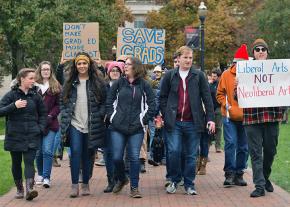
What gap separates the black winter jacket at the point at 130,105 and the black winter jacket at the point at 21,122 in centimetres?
100

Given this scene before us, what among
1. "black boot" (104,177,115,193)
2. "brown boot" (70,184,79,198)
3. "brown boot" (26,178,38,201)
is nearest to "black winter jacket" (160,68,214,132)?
"black boot" (104,177,115,193)

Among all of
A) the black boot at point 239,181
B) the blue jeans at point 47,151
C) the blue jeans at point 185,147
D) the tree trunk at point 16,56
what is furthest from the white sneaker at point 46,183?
the tree trunk at point 16,56

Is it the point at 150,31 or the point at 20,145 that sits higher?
the point at 150,31

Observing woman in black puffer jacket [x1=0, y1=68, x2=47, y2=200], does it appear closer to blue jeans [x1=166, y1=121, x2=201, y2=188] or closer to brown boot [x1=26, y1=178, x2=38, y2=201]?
brown boot [x1=26, y1=178, x2=38, y2=201]

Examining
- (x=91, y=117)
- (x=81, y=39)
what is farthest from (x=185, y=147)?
(x=81, y=39)

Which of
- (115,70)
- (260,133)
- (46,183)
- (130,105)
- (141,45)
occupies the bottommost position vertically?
(46,183)

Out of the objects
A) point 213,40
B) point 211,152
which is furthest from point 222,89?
point 213,40

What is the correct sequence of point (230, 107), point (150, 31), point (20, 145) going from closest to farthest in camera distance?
point (20, 145) → point (230, 107) → point (150, 31)

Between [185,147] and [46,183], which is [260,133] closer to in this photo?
[185,147]

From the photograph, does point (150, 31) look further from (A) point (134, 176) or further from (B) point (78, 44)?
(A) point (134, 176)

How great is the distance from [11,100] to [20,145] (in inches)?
24.9

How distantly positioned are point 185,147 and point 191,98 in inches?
28.4

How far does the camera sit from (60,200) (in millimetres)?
9680

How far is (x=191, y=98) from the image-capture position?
9961 millimetres
